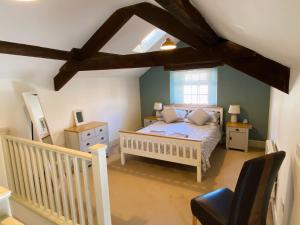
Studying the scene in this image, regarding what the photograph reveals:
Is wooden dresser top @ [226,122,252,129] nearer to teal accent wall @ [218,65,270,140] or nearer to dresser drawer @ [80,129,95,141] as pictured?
teal accent wall @ [218,65,270,140]

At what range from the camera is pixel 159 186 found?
2.95 m

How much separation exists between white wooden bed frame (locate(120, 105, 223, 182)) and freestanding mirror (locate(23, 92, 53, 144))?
4.19 feet

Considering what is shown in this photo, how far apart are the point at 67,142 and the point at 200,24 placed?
3160mm

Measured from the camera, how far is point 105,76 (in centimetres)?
461

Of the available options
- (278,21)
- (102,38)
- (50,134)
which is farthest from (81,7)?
(278,21)

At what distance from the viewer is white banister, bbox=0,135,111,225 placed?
1640 mm

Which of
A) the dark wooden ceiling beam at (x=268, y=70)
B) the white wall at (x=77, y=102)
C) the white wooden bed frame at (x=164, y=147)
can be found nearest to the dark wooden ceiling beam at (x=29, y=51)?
the white wall at (x=77, y=102)

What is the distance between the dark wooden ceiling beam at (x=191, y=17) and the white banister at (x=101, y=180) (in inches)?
47.7

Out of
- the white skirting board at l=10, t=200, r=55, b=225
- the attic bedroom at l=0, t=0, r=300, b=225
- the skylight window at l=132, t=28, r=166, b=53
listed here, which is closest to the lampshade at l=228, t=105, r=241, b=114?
the attic bedroom at l=0, t=0, r=300, b=225

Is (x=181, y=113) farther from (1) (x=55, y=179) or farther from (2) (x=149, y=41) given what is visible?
(1) (x=55, y=179)

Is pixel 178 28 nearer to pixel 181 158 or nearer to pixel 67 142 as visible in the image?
pixel 181 158

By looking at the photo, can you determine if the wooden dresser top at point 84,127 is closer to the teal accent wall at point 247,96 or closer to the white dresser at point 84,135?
the white dresser at point 84,135

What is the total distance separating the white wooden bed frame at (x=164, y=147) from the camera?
2.98 metres

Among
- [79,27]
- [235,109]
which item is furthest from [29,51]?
[235,109]
